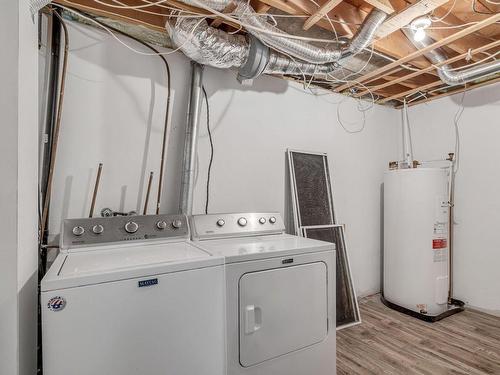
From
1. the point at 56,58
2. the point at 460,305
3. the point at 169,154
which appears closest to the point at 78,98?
the point at 56,58

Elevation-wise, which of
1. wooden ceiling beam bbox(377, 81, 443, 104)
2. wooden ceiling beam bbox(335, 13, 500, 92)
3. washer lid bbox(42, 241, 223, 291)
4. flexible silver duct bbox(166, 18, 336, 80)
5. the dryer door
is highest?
wooden ceiling beam bbox(335, 13, 500, 92)

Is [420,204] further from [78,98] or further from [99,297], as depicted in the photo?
[78,98]

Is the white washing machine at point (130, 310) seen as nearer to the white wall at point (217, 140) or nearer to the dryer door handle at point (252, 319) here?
the dryer door handle at point (252, 319)

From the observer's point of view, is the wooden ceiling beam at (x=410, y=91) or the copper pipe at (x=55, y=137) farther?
the wooden ceiling beam at (x=410, y=91)

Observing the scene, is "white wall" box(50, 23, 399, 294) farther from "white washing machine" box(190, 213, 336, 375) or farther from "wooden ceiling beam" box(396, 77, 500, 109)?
"white washing machine" box(190, 213, 336, 375)

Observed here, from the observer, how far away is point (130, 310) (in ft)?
3.91

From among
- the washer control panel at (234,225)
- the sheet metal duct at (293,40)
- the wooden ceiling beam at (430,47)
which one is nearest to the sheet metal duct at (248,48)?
the sheet metal duct at (293,40)

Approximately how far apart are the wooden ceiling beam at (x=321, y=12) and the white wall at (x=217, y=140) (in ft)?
2.59

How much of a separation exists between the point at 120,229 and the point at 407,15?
7.29 ft

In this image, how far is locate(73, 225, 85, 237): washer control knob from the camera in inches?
61.8

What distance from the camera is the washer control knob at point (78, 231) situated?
157cm

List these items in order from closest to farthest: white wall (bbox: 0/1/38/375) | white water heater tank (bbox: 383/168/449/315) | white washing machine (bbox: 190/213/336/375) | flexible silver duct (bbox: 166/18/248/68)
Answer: white wall (bbox: 0/1/38/375) < white washing machine (bbox: 190/213/336/375) < flexible silver duct (bbox: 166/18/248/68) < white water heater tank (bbox: 383/168/449/315)

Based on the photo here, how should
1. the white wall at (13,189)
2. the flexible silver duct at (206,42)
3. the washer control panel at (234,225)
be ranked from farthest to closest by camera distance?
the washer control panel at (234,225), the flexible silver duct at (206,42), the white wall at (13,189)

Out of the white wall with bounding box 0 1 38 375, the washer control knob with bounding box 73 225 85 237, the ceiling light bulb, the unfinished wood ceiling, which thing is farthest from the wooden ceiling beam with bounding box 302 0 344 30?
the washer control knob with bounding box 73 225 85 237
